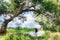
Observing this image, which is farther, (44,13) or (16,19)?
(16,19)

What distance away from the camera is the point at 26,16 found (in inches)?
183

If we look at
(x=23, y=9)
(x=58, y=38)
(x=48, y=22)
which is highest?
(x=23, y=9)

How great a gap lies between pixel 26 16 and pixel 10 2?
21.1 inches

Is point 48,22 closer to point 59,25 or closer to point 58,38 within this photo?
point 59,25

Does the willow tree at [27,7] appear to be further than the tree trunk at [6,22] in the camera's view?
No

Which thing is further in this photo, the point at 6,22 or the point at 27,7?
the point at 6,22

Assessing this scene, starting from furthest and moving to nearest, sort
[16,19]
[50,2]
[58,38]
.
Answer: [16,19] → [50,2] → [58,38]

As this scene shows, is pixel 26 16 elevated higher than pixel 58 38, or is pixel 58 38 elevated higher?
pixel 26 16

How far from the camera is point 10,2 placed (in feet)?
14.1

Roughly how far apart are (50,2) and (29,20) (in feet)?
2.33

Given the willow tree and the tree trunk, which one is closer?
the willow tree

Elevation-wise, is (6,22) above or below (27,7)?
below

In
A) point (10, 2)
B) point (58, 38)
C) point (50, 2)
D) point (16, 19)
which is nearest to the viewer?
point (58, 38)

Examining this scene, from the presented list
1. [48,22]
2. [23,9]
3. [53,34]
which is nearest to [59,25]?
[48,22]
